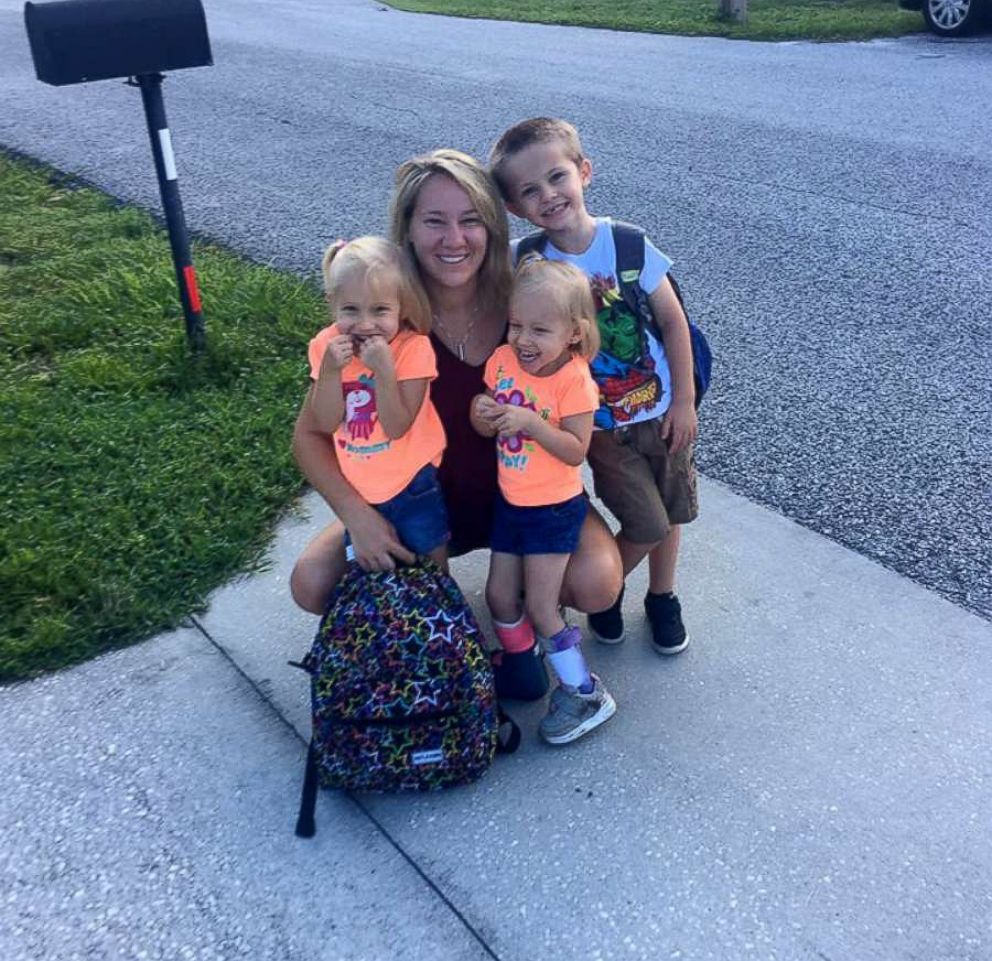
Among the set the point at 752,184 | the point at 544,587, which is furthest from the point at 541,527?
the point at 752,184

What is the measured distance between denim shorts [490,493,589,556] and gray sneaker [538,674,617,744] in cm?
33

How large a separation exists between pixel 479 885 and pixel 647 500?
1044mm

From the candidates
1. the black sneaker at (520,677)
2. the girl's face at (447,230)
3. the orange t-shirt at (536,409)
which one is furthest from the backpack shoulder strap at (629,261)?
the black sneaker at (520,677)

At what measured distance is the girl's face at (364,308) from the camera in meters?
2.44

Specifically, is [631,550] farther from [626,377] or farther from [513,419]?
[513,419]

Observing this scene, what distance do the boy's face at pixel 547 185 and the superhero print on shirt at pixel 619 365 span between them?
17 centimetres

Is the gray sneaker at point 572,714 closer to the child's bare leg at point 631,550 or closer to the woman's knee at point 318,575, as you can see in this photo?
the child's bare leg at point 631,550

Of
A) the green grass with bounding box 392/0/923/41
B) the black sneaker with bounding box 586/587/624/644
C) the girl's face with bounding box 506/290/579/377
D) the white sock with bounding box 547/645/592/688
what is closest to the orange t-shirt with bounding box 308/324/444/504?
the girl's face with bounding box 506/290/579/377

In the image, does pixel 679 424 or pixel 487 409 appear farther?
pixel 679 424

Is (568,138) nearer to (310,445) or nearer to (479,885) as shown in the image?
(310,445)

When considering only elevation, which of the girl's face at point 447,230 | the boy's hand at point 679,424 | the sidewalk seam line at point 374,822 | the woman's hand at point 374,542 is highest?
the girl's face at point 447,230

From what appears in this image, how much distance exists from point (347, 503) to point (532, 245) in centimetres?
77

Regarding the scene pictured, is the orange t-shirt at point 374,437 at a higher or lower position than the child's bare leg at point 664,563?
higher

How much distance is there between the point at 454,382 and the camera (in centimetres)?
271
